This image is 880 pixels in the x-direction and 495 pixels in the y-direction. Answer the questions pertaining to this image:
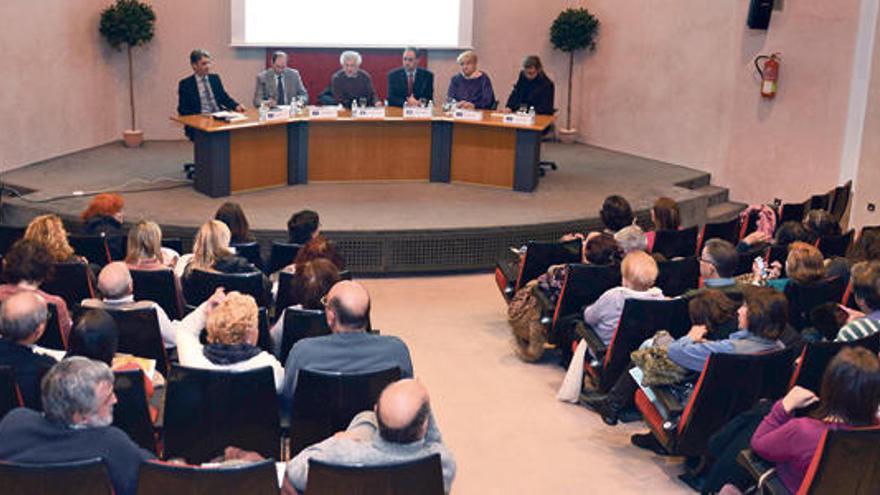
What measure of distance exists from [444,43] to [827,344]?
893cm

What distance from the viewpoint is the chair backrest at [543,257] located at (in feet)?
21.5

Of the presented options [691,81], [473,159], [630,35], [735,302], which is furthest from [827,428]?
[630,35]

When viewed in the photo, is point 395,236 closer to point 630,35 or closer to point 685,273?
point 685,273

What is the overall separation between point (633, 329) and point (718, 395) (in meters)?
0.81

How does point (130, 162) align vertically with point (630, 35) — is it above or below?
below

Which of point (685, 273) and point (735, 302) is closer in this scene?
point (735, 302)

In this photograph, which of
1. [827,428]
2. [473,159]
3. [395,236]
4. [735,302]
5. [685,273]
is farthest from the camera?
[473,159]

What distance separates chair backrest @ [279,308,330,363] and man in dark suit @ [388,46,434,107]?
20.8 feet

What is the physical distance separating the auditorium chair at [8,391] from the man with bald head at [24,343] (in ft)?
0.52

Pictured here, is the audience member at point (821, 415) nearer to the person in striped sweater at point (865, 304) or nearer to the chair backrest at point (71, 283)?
the person in striped sweater at point (865, 304)

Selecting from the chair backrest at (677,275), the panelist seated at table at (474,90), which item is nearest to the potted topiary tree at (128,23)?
the panelist seated at table at (474,90)

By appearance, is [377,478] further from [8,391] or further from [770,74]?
[770,74]

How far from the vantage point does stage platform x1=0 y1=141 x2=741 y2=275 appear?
27.3ft

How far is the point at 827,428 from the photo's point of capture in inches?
143
